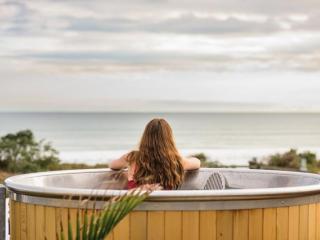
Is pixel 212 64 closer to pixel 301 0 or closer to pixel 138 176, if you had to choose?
pixel 301 0

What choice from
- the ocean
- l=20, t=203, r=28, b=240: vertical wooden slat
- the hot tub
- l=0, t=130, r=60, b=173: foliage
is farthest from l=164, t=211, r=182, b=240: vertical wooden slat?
the ocean

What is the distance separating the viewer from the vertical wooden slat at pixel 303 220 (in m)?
4.40

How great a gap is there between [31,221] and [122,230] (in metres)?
0.60

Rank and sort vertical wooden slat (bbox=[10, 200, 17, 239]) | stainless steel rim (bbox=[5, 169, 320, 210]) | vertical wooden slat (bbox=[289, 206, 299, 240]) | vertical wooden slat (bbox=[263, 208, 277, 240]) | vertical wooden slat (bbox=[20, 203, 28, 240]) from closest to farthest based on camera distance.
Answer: stainless steel rim (bbox=[5, 169, 320, 210]), vertical wooden slat (bbox=[263, 208, 277, 240]), vertical wooden slat (bbox=[289, 206, 299, 240]), vertical wooden slat (bbox=[20, 203, 28, 240]), vertical wooden slat (bbox=[10, 200, 17, 239])

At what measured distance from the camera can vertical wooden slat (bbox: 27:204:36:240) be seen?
438 centimetres

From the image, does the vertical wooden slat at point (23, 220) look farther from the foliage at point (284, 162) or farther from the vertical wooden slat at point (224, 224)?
the foliage at point (284, 162)

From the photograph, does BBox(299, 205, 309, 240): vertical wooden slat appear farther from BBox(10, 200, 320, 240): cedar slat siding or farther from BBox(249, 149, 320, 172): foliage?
BBox(249, 149, 320, 172): foliage

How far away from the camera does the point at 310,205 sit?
444 centimetres

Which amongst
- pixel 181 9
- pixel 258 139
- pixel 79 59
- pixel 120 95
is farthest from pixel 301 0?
pixel 258 139

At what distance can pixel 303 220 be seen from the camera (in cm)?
443

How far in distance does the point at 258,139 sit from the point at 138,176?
4666 cm

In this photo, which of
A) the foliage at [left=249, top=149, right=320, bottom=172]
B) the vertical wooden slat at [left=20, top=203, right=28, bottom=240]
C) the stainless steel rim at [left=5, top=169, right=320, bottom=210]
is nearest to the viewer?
the stainless steel rim at [left=5, top=169, right=320, bottom=210]

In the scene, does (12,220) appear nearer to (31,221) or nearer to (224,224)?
(31,221)

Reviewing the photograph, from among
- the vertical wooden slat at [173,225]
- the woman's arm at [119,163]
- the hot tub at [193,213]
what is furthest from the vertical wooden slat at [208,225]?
the woman's arm at [119,163]
